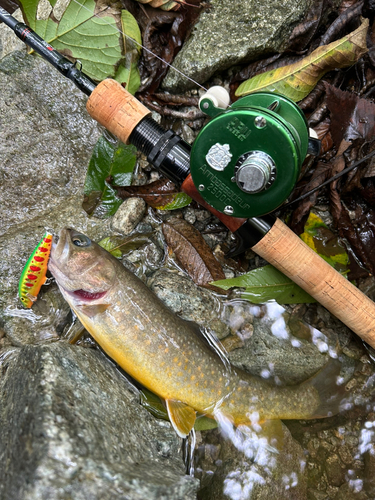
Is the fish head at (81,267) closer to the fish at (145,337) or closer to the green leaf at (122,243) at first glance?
the fish at (145,337)

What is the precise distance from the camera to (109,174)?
9.86 ft

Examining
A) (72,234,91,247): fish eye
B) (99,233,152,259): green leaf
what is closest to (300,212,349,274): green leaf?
(99,233,152,259): green leaf

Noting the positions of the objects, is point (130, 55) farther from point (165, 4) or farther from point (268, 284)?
point (268, 284)

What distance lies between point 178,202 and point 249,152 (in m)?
1.07

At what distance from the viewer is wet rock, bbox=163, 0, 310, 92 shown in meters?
3.04

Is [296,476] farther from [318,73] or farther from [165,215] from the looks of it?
[318,73]

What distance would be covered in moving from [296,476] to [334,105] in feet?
8.36

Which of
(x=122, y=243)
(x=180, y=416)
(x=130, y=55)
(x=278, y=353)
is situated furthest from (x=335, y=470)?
(x=130, y=55)

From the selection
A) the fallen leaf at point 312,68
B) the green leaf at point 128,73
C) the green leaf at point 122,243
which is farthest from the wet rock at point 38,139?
the fallen leaf at point 312,68

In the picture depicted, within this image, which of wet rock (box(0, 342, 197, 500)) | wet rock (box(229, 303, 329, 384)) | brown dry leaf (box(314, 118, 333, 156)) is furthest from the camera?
brown dry leaf (box(314, 118, 333, 156))

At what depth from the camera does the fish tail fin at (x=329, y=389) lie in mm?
2758

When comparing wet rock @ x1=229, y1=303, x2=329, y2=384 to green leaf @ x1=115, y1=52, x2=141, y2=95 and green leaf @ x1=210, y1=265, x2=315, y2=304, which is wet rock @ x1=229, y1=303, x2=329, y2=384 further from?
green leaf @ x1=115, y1=52, x2=141, y2=95

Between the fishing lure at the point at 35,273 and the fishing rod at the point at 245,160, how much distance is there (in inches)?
32.9

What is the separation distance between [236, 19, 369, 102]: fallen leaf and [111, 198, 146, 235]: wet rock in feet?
3.93
